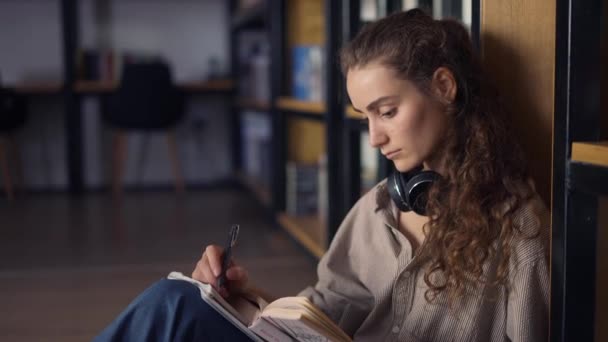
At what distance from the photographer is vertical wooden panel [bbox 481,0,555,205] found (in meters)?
1.05

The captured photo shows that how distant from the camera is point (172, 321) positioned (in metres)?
1.03

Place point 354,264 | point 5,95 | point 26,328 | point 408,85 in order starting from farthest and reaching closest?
point 5,95
point 26,328
point 354,264
point 408,85

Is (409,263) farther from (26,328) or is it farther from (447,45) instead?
(26,328)

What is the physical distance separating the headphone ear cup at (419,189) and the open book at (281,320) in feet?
0.66

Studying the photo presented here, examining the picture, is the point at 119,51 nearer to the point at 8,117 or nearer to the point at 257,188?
the point at 8,117

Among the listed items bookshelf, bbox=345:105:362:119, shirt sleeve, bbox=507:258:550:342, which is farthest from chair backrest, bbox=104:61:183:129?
shirt sleeve, bbox=507:258:550:342

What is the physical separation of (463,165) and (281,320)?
305mm

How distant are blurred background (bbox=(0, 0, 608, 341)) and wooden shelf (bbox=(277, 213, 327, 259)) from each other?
10mm

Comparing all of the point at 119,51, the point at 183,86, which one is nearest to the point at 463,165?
the point at 183,86

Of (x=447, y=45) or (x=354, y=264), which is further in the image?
(x=354, y=264)

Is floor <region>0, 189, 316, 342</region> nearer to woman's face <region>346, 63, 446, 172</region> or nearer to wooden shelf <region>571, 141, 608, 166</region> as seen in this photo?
woman's face <region>346, 63, 446, 172</region>

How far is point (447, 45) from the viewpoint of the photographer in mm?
1032

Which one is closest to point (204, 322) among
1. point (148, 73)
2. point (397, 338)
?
point (397, 338)

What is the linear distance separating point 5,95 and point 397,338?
3747 mm
